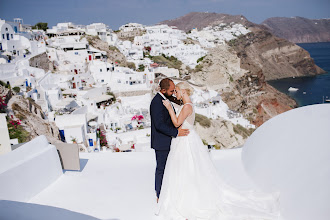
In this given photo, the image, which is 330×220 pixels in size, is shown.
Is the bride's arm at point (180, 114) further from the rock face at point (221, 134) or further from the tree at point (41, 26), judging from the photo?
the tree at point (41, 26)

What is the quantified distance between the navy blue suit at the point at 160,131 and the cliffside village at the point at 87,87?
13.2 ft

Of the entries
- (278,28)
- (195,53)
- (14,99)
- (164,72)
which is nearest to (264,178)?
(14,99)

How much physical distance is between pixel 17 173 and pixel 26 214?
922 mm

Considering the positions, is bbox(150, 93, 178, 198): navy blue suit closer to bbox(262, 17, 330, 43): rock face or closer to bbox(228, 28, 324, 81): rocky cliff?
bbox(228, 28, 324, 81): rocky cliff

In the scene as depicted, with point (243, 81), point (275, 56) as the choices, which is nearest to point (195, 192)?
point (243, 81)

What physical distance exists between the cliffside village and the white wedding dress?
4158 mm

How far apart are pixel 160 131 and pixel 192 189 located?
57 cm

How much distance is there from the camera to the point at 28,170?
249 cm

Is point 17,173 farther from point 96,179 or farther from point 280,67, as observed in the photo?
point 280,67

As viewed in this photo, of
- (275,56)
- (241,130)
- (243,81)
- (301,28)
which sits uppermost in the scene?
(301,28)

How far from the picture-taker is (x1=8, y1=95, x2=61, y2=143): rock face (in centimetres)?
925

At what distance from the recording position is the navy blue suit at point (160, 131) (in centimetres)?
223

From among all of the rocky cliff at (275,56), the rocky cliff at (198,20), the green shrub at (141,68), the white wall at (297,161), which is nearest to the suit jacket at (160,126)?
the white wall at (297,161)

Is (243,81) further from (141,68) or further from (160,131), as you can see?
(160,131)
